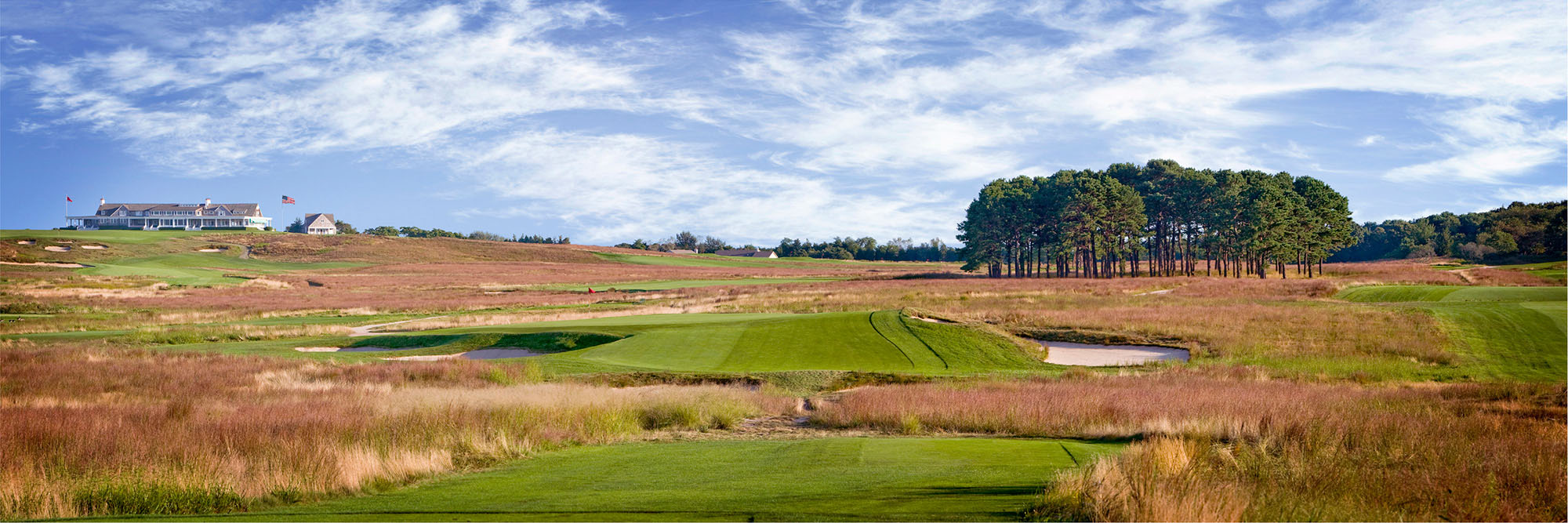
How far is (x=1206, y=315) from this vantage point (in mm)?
32438

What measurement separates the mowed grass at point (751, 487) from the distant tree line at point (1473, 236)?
50.2m

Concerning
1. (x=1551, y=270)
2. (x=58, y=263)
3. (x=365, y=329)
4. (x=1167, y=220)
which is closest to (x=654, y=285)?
(x=365, y=329)

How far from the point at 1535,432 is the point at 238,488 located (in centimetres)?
1455

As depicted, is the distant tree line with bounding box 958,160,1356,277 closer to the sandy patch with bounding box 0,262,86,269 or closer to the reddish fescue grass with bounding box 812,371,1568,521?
the reddish fescue grass with bounding box 812,371,1568,521

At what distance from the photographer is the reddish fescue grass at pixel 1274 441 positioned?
20.0 feet

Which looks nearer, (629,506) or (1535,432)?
(629,506)

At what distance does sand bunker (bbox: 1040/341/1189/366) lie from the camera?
25.8 meters

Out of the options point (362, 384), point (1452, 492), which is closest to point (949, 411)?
point (1452, 492)

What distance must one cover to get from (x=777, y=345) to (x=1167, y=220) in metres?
91.8

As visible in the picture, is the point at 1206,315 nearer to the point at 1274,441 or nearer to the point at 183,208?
the point at 1274,441

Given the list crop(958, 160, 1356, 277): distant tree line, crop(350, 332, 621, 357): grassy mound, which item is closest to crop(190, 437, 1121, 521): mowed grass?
crop(350, 332, 621, 357): grassy mound

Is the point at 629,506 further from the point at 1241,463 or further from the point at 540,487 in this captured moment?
the point at 1241,463

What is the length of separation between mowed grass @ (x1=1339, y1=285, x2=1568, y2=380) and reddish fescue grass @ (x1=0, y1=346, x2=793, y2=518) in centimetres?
1924

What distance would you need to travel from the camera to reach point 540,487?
850 centimetres
